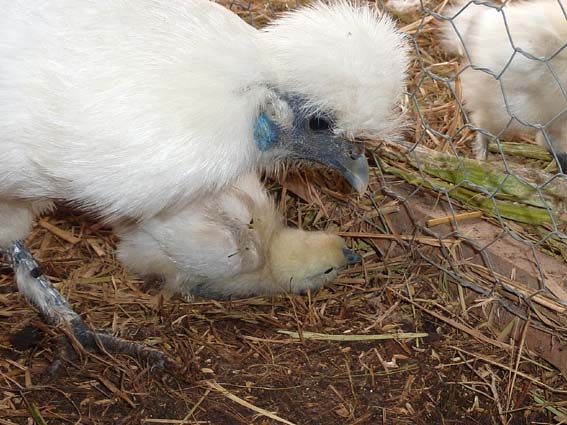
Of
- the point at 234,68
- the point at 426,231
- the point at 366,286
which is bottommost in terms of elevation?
the point at 366,286

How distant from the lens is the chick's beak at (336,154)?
88.3 inches

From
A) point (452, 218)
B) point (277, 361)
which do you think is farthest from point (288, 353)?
point (452, 218)

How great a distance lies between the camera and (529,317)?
2482 mm

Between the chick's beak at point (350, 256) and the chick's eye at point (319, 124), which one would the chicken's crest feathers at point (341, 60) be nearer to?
the chick's eye at point (319, 124)

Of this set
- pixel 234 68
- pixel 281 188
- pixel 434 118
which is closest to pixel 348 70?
pixel 234 68

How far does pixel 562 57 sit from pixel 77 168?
175cm

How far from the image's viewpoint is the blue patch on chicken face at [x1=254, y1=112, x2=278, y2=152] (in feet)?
7.00

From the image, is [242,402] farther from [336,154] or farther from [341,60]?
[341,60]

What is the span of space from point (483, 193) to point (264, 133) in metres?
1.05

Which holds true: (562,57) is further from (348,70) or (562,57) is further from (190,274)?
(190,274)

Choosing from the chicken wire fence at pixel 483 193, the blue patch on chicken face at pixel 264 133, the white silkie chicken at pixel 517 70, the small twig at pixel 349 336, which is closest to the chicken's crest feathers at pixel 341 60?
the blue patch on chicken face at pixel 264 133

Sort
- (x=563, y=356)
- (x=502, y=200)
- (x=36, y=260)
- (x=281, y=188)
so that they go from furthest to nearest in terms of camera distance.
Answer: (x=281, y=188), (x=502, y=200), (x=36, y=260), (x=563, y=356)

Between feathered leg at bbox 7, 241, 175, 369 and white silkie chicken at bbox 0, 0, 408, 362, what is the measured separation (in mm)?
539

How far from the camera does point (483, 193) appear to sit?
2.86 m
